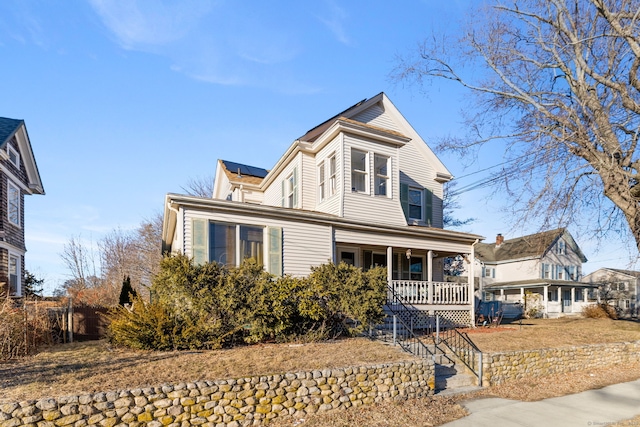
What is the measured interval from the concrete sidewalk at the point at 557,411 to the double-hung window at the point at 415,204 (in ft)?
32.3

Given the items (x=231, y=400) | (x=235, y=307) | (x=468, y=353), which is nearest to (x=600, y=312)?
(x=468, y=353)

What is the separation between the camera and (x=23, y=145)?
17.4 meters

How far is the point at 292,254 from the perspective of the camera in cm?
1230

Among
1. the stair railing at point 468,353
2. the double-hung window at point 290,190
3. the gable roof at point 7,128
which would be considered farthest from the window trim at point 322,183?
the gable roof at point 7,128

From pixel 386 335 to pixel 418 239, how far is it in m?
4.53

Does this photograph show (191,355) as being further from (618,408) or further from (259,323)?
(618,408)

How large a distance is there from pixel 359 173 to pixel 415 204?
421cm

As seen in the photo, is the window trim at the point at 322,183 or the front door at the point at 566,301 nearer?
the window trim at the point at 322,183

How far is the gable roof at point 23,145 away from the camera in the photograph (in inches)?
607

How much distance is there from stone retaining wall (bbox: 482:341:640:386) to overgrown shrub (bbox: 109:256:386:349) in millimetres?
2981

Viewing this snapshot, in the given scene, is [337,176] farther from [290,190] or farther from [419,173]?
[419,173]

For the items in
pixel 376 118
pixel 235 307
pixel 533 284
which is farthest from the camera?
pixel 533 284

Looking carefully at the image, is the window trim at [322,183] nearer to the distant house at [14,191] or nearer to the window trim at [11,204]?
the distant house at [14,191]

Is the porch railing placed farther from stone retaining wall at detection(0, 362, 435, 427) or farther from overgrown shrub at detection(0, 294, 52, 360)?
overgrown shrub at detection(0, 294, 52, 360)
